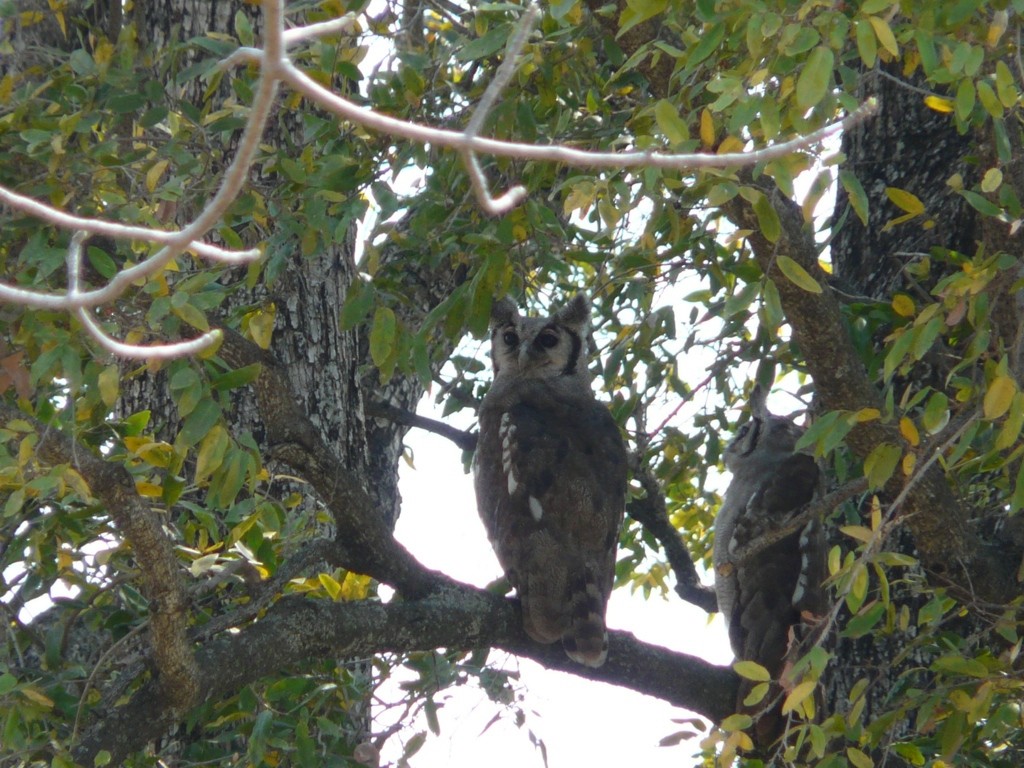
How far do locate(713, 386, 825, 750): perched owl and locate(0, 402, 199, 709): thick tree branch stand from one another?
1.85 meters

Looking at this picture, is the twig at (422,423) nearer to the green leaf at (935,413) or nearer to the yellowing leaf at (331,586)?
the yellowing leaf at (331,586)

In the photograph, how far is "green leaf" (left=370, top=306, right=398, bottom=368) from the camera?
3100 mm

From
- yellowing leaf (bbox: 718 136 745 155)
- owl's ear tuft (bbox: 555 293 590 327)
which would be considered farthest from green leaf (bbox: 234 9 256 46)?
owl's ear tuft (bbox: 555 293 590 327)

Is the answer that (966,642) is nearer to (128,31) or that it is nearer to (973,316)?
(973,316)

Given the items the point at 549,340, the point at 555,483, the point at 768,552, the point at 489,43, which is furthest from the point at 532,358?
the point at 489,43

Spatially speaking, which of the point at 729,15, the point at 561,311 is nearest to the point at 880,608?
the point at 729,15

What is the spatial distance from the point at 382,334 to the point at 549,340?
223 centimetres

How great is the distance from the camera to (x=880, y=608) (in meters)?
2.76

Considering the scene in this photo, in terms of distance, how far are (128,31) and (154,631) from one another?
5.35 ft

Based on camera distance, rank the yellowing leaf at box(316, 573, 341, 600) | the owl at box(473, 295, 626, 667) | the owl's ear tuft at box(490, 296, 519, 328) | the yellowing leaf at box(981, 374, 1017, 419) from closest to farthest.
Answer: the yellowing leaf at box(981, 374, 1017, 419)
the yellowing leaf at box(316, 573, 341, 600)
the owl at box(473, 295, 626, 667)
the owl's ear tuft at box(490, 296, 519, 328)

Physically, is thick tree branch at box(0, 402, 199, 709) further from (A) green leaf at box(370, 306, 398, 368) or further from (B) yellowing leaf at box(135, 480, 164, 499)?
(A) green leaf at box(370, 306, 398, 368)

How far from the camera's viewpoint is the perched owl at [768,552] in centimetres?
439

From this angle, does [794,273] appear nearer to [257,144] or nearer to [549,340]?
[257,144]

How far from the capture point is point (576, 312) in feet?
17.2
